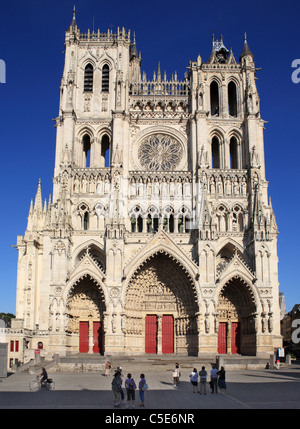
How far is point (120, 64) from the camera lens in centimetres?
4203

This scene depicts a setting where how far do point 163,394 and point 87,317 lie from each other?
18593 millimetres

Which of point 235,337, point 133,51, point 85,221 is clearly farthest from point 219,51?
point 235,337

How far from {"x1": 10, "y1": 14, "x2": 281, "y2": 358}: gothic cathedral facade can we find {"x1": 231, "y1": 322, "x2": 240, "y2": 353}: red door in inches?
3.0

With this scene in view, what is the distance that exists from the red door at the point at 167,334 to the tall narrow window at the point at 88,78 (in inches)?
818

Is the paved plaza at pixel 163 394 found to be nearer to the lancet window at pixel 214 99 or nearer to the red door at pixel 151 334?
the red door at pixel 151 334

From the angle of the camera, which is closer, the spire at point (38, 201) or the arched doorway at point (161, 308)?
the arched doorway at point (161, 308)

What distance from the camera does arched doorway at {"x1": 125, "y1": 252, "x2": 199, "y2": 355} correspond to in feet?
115

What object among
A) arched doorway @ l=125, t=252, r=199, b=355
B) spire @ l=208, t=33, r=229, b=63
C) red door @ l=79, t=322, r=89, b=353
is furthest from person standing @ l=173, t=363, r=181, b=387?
spire @ l=208, t=33, r=229, b=63

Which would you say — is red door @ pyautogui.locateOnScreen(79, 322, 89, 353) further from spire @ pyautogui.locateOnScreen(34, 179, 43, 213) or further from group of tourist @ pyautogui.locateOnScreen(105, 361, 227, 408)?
group of tourist @ pyautogui.locateOnScreen(105, 361, 227, 408)

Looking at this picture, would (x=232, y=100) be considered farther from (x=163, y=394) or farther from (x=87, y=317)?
(x=163, y=394)

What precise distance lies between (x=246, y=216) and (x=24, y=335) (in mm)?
18618

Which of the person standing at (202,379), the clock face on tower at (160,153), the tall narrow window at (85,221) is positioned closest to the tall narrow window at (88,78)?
the clock face on tower at (160,153)

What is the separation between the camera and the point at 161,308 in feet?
120

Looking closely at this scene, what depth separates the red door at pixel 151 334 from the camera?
35938 mm
